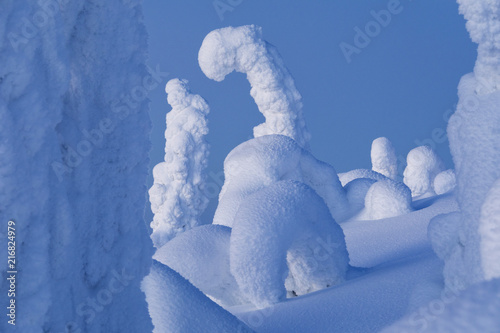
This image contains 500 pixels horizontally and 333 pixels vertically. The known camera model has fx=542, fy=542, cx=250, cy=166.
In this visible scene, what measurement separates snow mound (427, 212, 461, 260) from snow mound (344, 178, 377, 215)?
4318mm

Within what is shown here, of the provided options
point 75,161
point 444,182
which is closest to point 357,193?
point 444,182

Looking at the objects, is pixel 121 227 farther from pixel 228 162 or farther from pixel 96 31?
pixel 228 162

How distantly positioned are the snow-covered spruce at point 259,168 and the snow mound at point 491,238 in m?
4.06

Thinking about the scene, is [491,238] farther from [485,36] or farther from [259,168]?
[259,168]

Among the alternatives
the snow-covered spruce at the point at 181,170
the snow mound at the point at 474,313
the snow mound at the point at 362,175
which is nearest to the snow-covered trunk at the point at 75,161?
the snow mound at the point at 474,313

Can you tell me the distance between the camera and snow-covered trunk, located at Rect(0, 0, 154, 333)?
4.09 ft

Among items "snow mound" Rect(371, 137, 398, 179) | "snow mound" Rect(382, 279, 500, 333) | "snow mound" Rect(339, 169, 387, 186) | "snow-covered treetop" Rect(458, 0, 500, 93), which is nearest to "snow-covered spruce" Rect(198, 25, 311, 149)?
"snow mound" Rect(339, 169, 387, 186)

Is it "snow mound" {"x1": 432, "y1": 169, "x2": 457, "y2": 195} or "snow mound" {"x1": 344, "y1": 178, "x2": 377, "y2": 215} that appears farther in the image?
"snow mound" {"x1": 432, "y1": 169, "x2": 457, "y2": 195}

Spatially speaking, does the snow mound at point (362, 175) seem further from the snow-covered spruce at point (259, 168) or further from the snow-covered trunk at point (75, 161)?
the snow-covered trunk at point (75, 161)

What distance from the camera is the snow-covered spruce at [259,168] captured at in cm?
523

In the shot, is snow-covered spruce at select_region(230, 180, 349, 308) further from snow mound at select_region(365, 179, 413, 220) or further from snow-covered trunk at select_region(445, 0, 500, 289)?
snow mound at select_region(365, 179, 413, 220)

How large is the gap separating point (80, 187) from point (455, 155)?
1.30 metres

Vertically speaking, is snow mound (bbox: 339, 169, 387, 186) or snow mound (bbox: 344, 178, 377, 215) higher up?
snow mound (bbox: 339, 169, 387, 186)

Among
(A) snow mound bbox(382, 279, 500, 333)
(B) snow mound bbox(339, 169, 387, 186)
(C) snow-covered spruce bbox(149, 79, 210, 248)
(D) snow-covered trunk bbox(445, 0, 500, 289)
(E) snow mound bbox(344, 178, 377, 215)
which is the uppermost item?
(C) snow-covered spruce bbox(149, 79, 210, 248)
